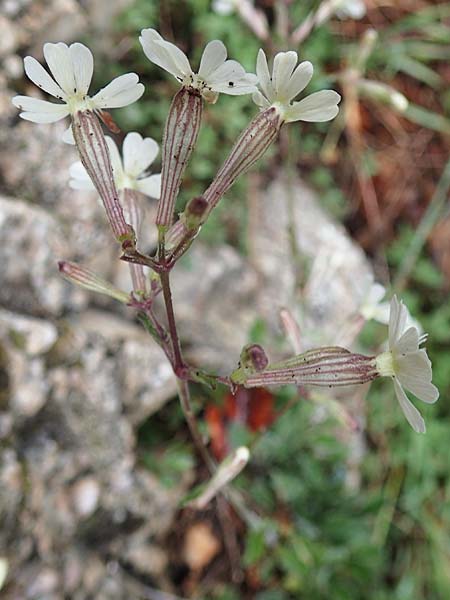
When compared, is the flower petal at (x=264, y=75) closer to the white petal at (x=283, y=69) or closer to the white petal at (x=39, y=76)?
the white petal at (x=283, y=69)

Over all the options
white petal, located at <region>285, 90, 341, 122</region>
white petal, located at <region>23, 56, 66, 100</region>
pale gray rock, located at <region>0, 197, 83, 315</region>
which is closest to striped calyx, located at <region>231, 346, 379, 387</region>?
white petal, located at <region>285, 90, 341, 122</region>

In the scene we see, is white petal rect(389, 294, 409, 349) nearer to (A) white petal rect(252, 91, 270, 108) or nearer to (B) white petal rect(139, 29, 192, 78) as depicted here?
(A) white petal rect(252, 91, 270, 108)

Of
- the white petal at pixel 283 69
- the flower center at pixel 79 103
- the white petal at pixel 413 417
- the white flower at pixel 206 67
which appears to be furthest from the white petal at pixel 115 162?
the white petal at pixel 413 417

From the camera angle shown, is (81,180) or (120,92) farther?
(81,180)

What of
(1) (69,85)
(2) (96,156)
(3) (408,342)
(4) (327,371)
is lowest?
(4) (327,371)

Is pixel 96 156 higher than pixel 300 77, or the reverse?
pixel 300 77

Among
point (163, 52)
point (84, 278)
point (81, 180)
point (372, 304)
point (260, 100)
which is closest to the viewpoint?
point (163, 52)

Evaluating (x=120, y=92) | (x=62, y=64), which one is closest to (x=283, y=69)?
(x=120, y=92)

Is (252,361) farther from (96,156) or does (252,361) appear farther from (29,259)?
(29,259)

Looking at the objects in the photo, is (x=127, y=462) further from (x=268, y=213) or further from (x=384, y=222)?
(x=384, y=222)
